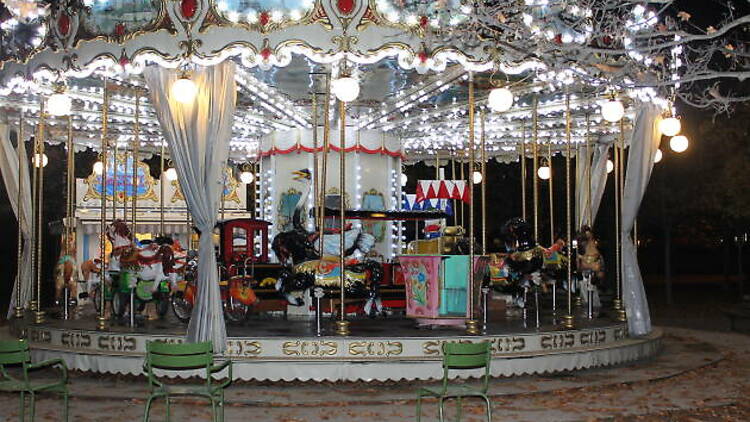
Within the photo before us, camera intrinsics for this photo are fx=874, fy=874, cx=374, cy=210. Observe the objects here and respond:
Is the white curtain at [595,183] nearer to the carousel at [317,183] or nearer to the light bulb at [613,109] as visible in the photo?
→ the carousel at [317,183]

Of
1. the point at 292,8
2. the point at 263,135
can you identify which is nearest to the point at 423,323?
the point at 292,8

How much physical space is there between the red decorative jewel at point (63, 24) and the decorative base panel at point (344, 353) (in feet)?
13.6

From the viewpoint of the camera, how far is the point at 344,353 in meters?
11.1

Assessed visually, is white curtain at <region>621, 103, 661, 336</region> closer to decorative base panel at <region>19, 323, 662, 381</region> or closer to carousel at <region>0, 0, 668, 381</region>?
carousel at <region>0, 0, 668, 381</region>

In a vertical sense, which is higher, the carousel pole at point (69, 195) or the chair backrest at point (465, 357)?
the carousel pole at point (69, 195)

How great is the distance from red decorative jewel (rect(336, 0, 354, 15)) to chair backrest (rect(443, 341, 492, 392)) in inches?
191

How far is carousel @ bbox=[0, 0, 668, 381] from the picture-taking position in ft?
36.1

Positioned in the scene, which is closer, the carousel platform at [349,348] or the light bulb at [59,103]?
the carousel platform at [349,348]

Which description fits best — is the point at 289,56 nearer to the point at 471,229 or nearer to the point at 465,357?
the point at 471,229

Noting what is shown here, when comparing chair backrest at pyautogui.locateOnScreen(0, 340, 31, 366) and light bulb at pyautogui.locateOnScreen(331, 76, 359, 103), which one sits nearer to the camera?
chair backrest at pyautogui.locateOnScreen(0, 340, 31, 366)

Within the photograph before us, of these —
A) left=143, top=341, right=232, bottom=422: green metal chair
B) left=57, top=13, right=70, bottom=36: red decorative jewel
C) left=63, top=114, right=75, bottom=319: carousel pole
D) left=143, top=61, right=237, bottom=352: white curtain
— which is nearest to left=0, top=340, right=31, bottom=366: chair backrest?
left=143, top=341, right=232, bottom=422: green metal chair

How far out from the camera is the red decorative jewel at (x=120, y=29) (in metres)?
11.4

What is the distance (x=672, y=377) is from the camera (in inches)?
471

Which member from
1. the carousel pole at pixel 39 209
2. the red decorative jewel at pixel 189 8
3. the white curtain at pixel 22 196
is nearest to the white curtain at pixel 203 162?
the red decorative jewel at pixel 189 8
